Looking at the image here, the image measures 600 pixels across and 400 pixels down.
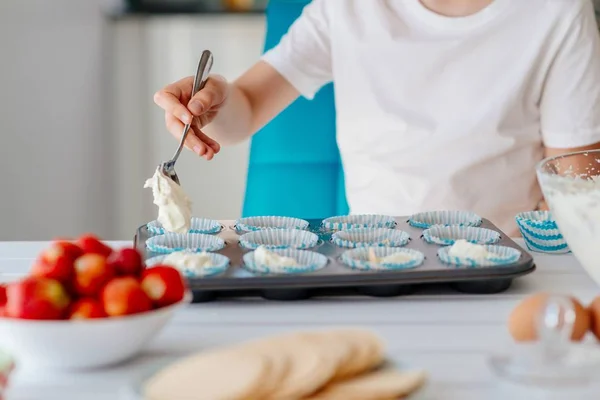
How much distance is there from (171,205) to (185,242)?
0.05 metres

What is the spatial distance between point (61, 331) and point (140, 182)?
6.59 ft

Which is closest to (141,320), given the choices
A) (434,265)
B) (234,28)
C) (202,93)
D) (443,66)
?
(434,265)

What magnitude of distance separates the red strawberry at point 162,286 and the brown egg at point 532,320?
29 centimetres

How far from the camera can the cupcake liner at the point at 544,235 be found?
1118mm

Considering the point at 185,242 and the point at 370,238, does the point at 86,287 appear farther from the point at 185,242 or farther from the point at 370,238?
the point at 370,238

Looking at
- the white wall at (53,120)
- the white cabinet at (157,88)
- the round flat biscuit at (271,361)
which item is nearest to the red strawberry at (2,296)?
the round flat biscuit at (271,361)

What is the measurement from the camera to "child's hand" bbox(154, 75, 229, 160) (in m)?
1.21

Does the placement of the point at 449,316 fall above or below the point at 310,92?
below

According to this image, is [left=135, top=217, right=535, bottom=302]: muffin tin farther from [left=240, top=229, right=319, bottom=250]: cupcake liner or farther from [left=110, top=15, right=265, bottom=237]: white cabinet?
[left=110, top=15, right=265, bottom=237]: white cabinet

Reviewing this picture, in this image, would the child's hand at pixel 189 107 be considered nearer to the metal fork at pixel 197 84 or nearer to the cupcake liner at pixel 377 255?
the metal fork at pixel 197 84

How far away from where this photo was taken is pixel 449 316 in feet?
2.93

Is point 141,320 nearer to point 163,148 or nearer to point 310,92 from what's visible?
point 310,92

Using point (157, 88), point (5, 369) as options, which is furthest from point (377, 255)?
point (157, 88)

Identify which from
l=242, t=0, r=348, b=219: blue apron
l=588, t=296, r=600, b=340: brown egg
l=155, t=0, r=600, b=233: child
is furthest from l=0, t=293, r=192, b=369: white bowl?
l=242, t=0, r=348, b=219: blue apron
